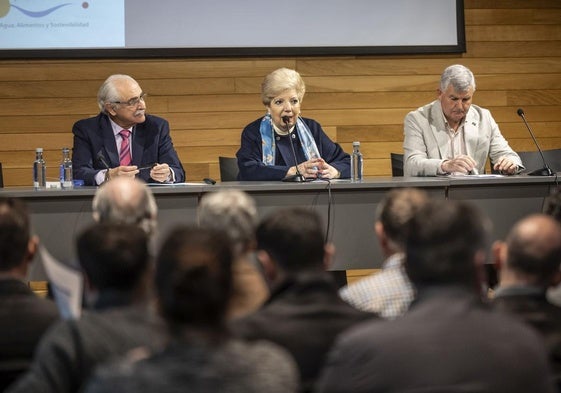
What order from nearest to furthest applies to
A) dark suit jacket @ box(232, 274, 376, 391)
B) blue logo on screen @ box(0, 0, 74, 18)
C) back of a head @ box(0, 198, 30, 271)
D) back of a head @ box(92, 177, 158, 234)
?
dark suit jacket @ box(232, 274, 376, 391), back of a head @ box(0, 198, 30, 271), back of a head @ box(92, 177, 158, 234), blue logo on screen @ box(0, 0, 74, 18)

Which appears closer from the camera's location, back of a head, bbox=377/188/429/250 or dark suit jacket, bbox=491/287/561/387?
dark suit jacket, bbox=491/287/561/387

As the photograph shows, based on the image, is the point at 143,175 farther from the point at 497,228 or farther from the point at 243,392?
the point at 243,392

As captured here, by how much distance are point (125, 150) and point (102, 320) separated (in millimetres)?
3676

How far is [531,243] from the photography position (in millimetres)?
2123

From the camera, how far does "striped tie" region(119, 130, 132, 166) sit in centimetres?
547

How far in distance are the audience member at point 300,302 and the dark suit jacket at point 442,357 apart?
279 mm

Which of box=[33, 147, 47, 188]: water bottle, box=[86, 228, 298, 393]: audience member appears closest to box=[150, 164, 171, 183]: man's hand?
box=[33, 147, 47, 188]: water bottle

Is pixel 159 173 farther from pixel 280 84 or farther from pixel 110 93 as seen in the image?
pixel 280 84

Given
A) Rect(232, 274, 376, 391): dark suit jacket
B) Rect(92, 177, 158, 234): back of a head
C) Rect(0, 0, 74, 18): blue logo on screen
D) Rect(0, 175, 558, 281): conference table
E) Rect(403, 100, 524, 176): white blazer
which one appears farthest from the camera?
Rect(0, 0, 74, 18): blue logo on screen

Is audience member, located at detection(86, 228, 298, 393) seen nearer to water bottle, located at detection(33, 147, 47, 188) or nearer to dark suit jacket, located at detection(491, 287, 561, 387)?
dark suit jacket, located at detection(491, 287, 561, 387)

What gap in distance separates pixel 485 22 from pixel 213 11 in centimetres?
198

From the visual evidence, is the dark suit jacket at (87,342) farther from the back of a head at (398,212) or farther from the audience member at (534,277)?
the back of a head at (398,212)

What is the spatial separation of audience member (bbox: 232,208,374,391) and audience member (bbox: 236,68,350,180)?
318cm

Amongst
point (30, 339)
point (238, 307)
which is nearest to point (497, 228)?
point (238, 307)
